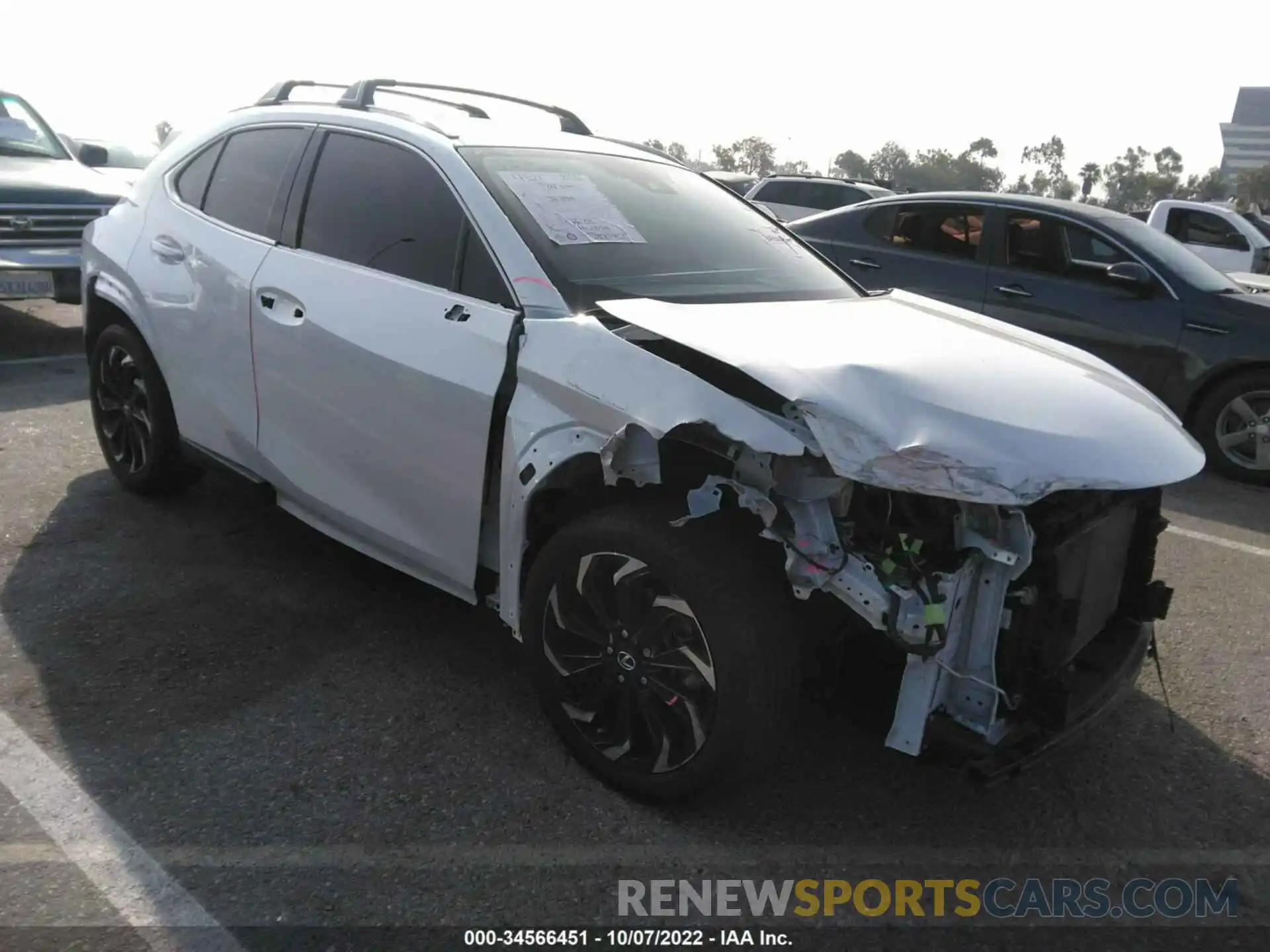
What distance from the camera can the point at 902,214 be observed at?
756cm

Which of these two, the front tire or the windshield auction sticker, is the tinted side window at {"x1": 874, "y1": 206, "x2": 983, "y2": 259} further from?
the front tire

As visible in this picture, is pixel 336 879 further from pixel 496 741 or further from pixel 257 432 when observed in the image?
pixel 257 432

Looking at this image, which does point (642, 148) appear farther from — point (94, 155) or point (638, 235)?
point (94, 155)

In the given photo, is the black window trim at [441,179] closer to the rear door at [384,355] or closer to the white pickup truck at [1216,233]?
the rear door at [384,355]

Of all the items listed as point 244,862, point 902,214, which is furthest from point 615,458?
point 902,214

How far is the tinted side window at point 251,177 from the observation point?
3863mm

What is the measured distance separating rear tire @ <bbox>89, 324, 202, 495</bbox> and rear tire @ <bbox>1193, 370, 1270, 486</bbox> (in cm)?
578

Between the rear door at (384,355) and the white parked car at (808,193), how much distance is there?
12.3 metres

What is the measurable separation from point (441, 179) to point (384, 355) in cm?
61

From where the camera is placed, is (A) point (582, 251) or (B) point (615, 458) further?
(A) point (582, 251)

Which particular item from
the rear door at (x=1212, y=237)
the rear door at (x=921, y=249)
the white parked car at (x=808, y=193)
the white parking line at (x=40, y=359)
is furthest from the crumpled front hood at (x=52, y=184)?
the rear door at (x=1212, y=237)

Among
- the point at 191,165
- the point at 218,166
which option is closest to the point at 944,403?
the point at 218,166

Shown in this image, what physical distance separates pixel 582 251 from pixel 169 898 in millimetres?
2034

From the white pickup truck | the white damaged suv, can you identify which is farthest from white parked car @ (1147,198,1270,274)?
the white damaged suv
